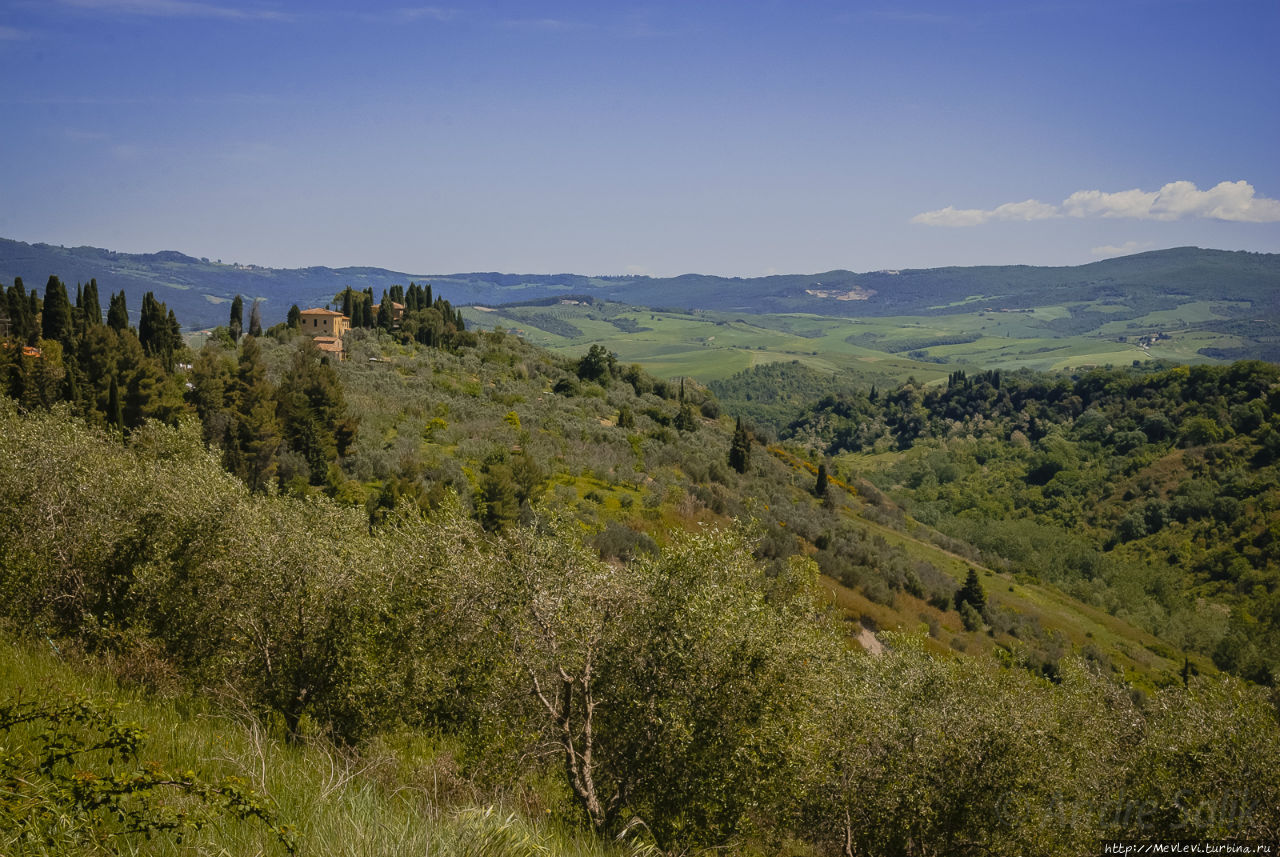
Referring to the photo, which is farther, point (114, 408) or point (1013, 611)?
point (1013, 611)

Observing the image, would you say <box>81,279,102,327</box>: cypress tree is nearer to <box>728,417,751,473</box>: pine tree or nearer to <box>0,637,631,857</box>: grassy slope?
<box>728,417,751,473</box>: pine tree

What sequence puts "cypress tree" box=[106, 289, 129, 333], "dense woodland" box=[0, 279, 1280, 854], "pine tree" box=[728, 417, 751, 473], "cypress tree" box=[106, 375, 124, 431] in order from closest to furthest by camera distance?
"dense woodland" box=[0, 279, 1280, 854] < "cypress tree" box=[106, 375, 124, 431] < "cypress tree" box=[106, 289, 129, 333] < "pine tree" box=[728, 417, 751, 473]

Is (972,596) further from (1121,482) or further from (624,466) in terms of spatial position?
(1121,482)

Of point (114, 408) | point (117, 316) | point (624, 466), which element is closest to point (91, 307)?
point (117, 316)

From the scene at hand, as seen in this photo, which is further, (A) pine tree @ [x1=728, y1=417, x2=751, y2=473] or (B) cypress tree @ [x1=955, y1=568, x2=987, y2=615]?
(A) pine tree @ [x1=728, y1=417, x2=751, y2=473]

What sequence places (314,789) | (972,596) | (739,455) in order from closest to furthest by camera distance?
1. (314,789)
2. (972,596)
3. (739,455)

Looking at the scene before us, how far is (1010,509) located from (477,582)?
5146 inches

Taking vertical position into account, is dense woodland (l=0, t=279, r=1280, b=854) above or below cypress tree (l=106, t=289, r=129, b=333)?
below

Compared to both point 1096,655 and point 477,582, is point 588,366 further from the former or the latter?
point 477,582

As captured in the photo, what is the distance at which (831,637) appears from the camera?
23016 millimetres

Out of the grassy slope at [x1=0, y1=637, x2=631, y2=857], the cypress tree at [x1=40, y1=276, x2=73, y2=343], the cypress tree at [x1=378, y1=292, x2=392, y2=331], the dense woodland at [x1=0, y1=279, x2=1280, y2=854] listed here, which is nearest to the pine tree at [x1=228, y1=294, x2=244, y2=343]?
the cypress tree at [x1=378, y1=292, x2=392, y2=331]

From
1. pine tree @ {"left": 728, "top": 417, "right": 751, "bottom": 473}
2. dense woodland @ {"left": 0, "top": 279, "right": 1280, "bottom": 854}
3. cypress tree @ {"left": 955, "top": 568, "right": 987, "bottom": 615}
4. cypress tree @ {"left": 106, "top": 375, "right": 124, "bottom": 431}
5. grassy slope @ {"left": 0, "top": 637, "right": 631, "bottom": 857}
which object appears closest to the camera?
grassy slope @ {"left": 0, "top": 637, "right": 631, "bottom": 857}

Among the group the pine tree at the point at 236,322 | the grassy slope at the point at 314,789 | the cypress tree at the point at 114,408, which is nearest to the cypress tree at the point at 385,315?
the pine tree at the point at 236,322

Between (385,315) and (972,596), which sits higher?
(385,315)
